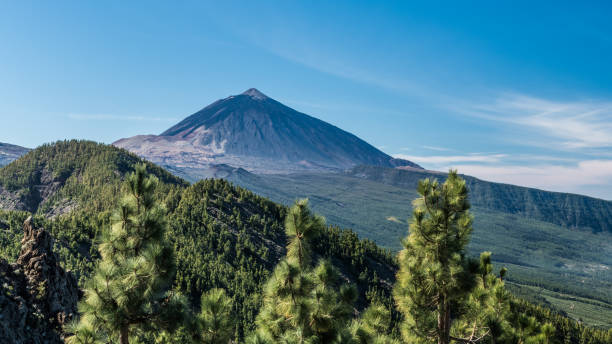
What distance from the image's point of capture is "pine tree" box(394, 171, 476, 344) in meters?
9.56

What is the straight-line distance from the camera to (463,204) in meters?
9.62

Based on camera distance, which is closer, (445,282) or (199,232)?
(445,282)

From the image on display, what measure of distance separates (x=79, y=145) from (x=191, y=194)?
82.5 m

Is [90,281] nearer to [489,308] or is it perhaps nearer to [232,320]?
[232,320]

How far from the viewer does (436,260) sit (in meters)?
9.74

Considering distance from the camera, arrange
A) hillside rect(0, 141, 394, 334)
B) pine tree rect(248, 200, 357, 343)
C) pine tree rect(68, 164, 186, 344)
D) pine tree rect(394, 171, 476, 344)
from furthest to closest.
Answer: hillside rect(0, 141, 394, 334), pine tree rect(394, 171, 476, 344), pine tree rect(248, 200, 357, 343), pine tree rect(68, 164, 186, 344)

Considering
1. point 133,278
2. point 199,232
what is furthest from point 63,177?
point 133,278

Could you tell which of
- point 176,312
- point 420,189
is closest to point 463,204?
point 420,189

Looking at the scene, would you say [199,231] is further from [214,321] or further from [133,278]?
[133,278]

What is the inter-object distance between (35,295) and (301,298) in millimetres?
10919

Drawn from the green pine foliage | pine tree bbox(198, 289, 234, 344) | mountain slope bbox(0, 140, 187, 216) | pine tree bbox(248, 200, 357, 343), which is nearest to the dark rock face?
pine tree bbox(198, 289, 234, 344)

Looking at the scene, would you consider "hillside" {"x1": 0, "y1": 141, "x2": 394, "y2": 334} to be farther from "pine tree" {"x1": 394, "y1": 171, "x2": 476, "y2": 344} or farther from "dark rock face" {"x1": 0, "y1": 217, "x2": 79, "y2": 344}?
"pine tree" {"x1": 394, "y1": 171, "x2": 476, "y2": 344}

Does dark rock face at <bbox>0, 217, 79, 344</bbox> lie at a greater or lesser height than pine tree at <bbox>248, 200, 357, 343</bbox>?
lesser

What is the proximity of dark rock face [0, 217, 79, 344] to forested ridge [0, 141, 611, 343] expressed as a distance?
551 inches
